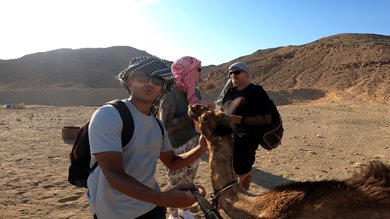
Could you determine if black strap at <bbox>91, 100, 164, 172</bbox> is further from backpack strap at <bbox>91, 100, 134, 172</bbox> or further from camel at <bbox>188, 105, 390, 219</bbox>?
camel at <bbox>188, 105, 390, 219</bbox>

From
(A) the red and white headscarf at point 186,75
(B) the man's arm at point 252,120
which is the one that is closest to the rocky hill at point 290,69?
(B) the man's arm at point 252,120

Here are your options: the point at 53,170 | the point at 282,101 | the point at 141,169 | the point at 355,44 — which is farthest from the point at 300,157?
the point at 355,44

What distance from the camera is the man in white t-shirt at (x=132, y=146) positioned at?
2.27 m

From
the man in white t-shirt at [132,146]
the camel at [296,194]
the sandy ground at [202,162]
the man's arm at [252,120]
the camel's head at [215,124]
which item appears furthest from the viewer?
the sandy ground at [202,162]

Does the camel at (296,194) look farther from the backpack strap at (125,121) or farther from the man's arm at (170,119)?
the man's arm at (170,119)

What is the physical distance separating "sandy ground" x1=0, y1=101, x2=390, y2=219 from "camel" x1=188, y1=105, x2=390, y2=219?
7.50 feet

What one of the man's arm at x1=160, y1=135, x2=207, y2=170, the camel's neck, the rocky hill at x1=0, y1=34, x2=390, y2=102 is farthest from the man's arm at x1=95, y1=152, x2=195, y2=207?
the rocky hill at x1=0, y1=34, x2=390, y2=102

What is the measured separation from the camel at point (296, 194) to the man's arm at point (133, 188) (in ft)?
0.78

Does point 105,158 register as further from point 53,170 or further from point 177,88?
point 53,170

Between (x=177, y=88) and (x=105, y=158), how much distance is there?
220cm

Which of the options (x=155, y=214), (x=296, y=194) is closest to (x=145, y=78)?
(x=155, y=214)

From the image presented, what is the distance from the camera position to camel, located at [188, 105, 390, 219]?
6.04 feet

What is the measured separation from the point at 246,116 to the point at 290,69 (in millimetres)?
44563

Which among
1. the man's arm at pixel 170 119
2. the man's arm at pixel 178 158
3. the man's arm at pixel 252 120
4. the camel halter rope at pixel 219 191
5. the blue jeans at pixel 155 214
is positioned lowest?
the blue jeans at pixel 155 214
